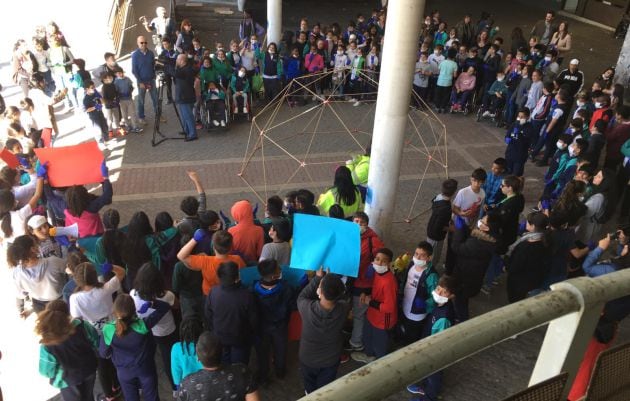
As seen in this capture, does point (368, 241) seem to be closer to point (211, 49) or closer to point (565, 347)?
point (565, 347)

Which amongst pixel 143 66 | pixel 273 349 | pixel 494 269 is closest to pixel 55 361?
pixel 273 349

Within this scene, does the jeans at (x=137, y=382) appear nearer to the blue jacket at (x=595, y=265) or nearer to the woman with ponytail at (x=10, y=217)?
the woman with ponytail at (x=10, y=217)

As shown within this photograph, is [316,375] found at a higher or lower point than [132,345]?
lower

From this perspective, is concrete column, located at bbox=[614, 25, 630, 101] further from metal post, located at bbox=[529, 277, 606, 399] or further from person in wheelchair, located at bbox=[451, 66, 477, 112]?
metal post, located at bbox=[529, 277, 606, 399]

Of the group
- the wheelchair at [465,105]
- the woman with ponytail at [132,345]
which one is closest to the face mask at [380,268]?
the woman with ponytail at [132,345]

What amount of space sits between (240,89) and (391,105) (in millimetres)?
5983

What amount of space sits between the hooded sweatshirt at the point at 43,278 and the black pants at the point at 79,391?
117 centimetres

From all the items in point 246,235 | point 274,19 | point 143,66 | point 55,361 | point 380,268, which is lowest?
point 55,361

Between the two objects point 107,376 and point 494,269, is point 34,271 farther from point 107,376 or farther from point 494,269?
point 494,269

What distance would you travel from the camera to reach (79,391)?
446cm

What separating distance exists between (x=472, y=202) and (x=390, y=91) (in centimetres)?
184

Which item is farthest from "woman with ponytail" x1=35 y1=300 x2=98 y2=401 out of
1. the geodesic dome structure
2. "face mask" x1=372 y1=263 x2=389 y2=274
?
the geodesic dome structure

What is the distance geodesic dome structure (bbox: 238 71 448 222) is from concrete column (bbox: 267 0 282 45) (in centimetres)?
142

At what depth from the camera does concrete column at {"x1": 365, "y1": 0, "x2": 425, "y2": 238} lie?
600cm
